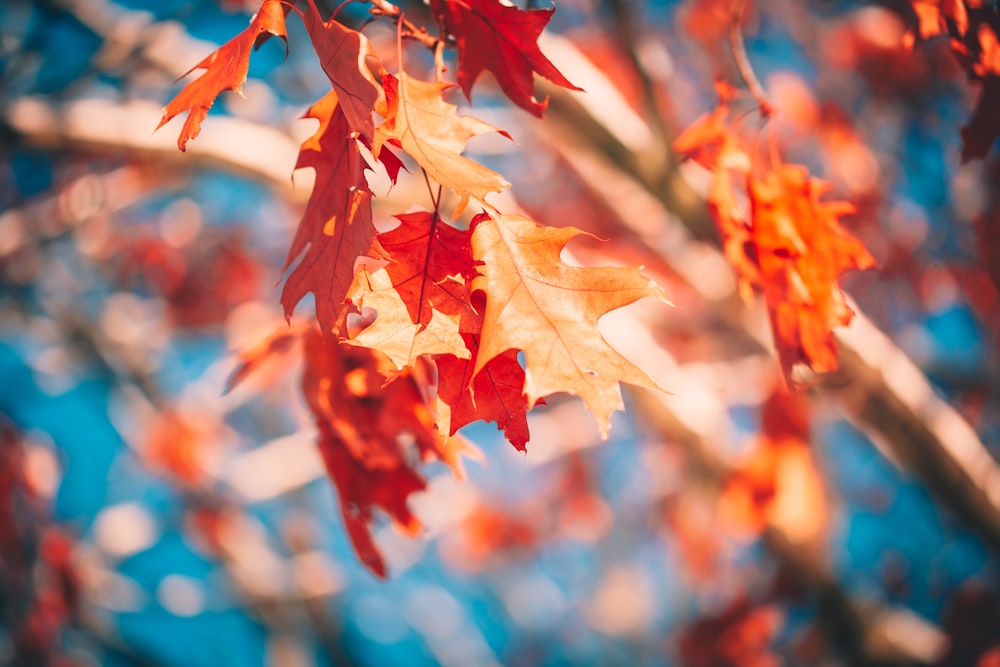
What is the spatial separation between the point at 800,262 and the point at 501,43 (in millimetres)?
591

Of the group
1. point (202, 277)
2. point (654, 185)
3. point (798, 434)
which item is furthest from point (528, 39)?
point (202, 277)

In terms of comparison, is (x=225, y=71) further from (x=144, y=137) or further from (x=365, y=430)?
(x=144, y=137)

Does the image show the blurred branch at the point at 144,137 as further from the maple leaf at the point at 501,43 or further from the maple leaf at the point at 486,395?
the maple leaf at the point at 486,395

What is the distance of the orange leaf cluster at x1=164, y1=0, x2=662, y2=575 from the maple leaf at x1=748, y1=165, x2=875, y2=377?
0.34m

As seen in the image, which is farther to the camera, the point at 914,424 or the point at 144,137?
the point at 914,424

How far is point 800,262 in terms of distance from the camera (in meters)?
0.93


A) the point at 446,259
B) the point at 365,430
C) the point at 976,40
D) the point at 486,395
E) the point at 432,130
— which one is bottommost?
the point at 365,430

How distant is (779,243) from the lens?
3.08 ft

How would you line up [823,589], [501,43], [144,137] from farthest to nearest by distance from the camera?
[823,589] → [144,137] → [501,43]

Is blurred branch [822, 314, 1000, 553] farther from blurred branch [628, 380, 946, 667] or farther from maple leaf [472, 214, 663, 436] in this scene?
maple leaf [472, 214, 663, 436]

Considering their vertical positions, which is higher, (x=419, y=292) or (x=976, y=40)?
(x=976, y=40)

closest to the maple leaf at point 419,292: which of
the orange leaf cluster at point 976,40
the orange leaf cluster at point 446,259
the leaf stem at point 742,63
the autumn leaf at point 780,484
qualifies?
the orange leaf cluster at point 446,259

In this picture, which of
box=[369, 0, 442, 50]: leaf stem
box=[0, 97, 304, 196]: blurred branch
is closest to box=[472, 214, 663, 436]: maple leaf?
box=[369, 0, 442, 50]: leaf stem

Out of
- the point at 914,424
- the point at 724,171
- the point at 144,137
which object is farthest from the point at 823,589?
the point at 144,137
